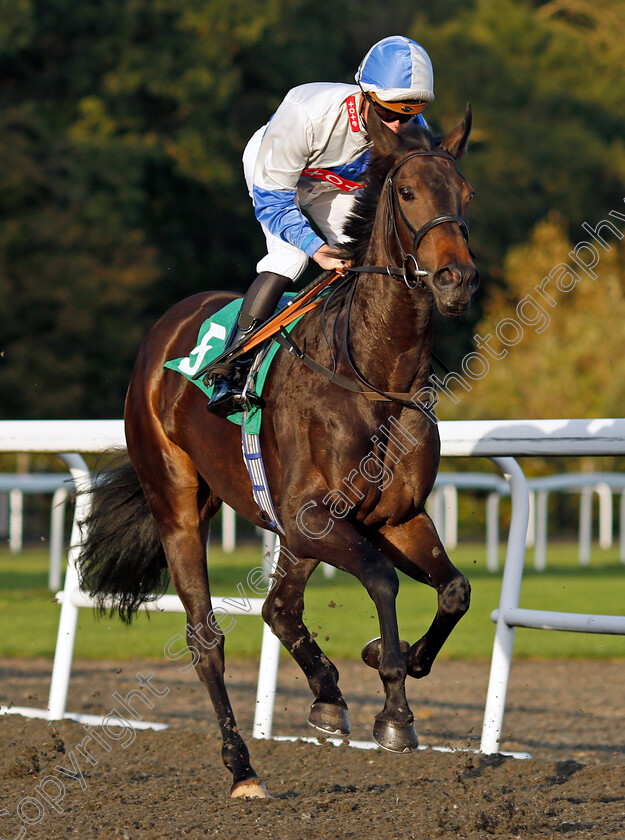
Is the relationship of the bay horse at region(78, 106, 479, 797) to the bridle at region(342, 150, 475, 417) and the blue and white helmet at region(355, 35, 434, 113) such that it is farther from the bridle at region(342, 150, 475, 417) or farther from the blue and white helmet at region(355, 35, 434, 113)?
the blue and white helmet at region(355, 35, 434, 113)

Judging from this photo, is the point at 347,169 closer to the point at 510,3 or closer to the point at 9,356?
the point at 9,356

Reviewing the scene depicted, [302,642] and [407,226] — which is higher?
[407,226]

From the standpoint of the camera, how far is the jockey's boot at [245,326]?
13.0ft

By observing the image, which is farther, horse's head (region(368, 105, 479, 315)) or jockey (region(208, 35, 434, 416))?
jockey (region(208, 35, 434, 416))

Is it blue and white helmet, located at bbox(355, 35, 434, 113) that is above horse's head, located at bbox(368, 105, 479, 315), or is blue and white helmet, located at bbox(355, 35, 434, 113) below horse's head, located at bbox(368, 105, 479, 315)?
above

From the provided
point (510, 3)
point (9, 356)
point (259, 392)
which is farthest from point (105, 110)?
point (259, 392)

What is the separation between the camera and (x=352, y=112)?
381 cm

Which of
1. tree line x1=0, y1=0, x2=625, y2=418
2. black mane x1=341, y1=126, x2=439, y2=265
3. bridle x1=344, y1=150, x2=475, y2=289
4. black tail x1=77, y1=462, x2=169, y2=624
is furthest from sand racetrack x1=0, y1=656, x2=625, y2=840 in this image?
tree line x1=0, y1=0, x2=625, y2=418

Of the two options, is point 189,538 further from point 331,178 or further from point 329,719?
point 331,178

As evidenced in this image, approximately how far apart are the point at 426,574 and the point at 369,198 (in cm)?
117

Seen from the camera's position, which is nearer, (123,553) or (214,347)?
(214,347)

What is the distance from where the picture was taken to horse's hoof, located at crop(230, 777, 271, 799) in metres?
3.80

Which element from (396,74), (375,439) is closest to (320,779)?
(375,439)

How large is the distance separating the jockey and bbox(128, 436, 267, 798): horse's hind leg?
0.64 metres
